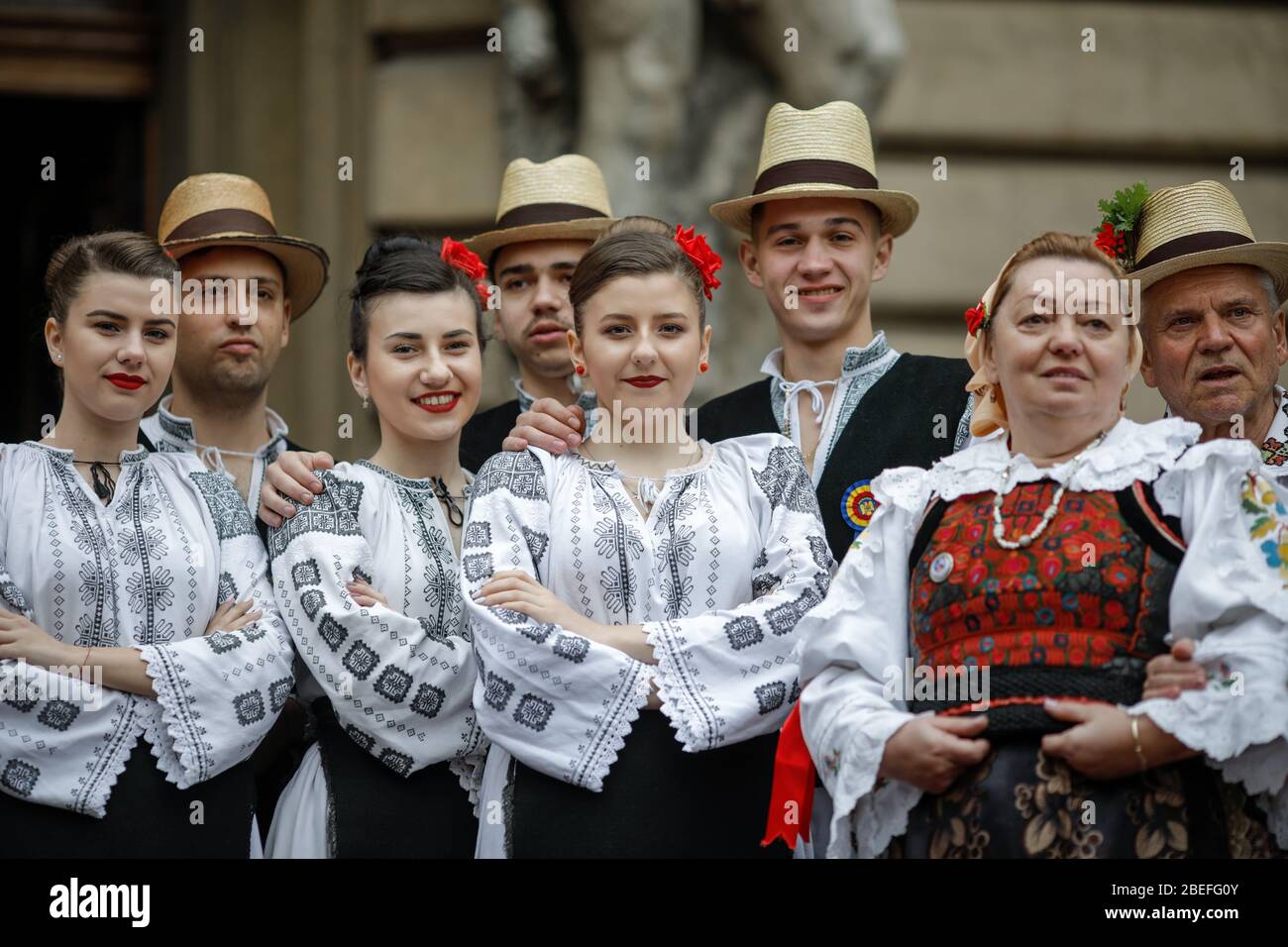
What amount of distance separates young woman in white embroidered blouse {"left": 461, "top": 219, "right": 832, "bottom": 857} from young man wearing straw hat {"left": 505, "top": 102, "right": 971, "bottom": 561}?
560 mm

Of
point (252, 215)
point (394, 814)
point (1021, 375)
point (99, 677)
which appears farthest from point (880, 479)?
point (252, 215)

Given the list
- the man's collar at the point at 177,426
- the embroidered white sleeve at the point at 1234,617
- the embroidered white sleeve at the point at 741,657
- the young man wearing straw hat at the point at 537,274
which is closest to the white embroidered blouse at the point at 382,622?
the embroidered white sleeve at the point at 741,657

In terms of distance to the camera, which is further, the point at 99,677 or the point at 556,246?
the point at 556,246

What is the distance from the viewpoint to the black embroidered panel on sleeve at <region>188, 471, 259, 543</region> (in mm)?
3926

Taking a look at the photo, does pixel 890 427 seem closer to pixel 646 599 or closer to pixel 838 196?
pixel 838 196

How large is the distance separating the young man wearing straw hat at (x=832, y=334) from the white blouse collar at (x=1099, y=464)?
0.85 m

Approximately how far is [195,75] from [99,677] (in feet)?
12.3

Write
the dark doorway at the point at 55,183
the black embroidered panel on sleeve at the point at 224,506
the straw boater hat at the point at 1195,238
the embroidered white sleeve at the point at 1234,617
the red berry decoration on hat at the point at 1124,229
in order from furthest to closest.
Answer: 1. the dark doorway at the point at 55,183
2. the red berry decoration on hat at the point at 1124,229
3. the straw boater hat at the point at 1195,238
4. the black embroidered panel on sleeve at the point at 224,506
5. the embroidered white sleeve at the point at 1234,617

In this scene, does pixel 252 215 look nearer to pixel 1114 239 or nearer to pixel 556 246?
pixel 556 246

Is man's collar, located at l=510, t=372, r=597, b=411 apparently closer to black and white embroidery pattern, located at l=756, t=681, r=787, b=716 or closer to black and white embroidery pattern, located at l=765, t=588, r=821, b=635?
black and white embroidery pattern, located at l=765, t=588, r=821, b=635

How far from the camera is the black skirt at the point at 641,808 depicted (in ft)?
11.6

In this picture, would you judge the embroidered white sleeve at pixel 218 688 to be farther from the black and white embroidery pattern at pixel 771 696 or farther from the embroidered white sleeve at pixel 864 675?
the embroidered white sleeve at pixel 864 675

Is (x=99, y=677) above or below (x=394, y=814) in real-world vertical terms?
above
